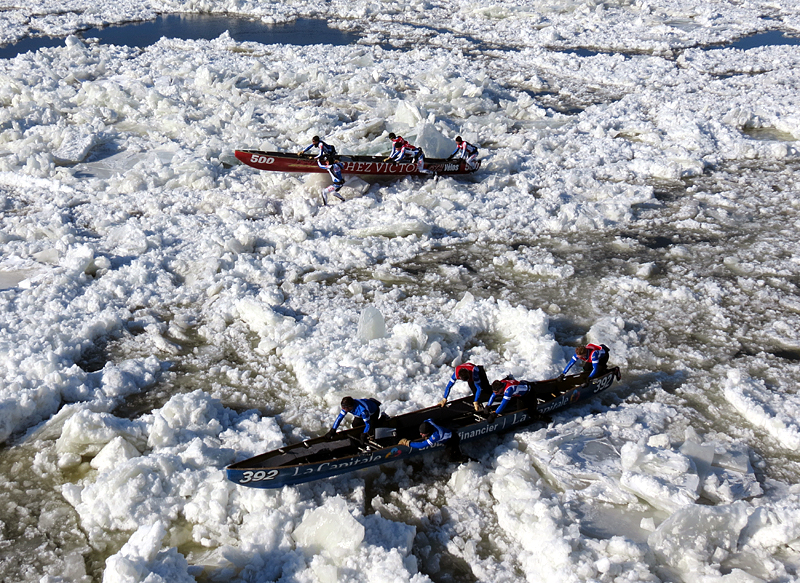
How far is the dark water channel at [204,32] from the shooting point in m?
27.6

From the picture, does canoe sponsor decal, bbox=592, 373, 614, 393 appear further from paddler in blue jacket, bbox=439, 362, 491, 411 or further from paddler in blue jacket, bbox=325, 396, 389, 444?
paddler in blue jacket, bbox=325, 396, 389, 444

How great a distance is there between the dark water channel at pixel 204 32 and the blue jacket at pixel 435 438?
2535 centimetres

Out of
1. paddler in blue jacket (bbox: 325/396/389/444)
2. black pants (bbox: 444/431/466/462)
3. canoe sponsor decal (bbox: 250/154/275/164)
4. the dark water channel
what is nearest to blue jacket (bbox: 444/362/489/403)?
black pants (bbox: 444/431/466/462)

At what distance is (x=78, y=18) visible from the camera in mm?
30672

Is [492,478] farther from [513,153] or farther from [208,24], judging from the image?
[208,24]

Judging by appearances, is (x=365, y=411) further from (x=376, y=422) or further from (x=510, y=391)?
(x=510, y=391)

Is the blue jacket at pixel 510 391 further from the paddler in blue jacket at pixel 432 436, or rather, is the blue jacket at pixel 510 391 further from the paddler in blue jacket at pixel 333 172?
the paddler in blue jacket at pixel 333 172

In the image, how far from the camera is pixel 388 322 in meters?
10.1

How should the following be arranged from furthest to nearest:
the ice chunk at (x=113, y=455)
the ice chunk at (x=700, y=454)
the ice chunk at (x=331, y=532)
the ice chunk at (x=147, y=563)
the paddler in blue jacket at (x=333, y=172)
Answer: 1. the paddler in blue jacket at (x=333, y=172)
2. the ice chunk at (x=700, y=454)
3. the ice chunk at (x=113, y=455)
4. the ice chunk at (x=331, y=532)
5. the ice chunk at (x=147, y=563)

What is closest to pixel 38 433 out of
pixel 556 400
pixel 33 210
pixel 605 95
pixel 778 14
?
pixel 556 400

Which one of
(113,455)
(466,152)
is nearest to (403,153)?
(466,152)

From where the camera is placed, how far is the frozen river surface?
20.9 feet

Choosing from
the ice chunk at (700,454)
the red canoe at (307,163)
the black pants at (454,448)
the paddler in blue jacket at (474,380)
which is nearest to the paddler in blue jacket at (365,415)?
the black pants at (454,448)

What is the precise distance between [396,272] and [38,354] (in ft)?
19.0
